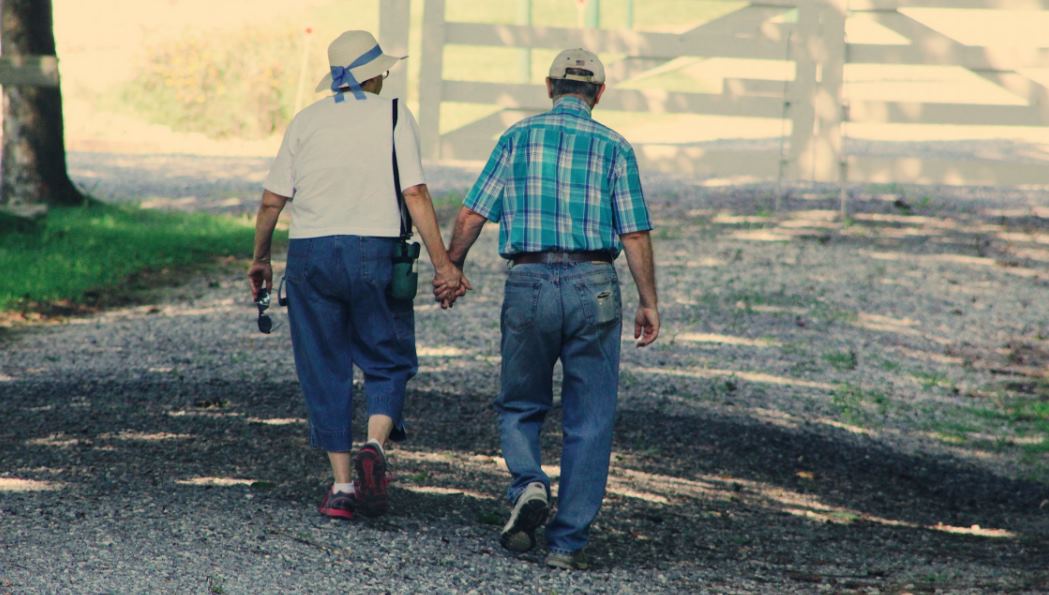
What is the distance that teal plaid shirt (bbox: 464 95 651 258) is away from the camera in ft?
17.0

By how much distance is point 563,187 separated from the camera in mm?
5188

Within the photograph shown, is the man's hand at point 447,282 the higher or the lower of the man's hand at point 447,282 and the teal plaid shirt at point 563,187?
the lower

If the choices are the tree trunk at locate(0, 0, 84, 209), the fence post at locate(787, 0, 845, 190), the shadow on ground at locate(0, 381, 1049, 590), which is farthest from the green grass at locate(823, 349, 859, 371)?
the tree trunk at locate(0, 0, 84, 209)

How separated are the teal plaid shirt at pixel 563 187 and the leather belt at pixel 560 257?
0.07 feet

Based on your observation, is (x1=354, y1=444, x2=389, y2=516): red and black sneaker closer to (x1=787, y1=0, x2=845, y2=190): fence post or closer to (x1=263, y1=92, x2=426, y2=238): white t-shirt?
(x1=263, y1=92, x2=426, y2=238): white t-shirt

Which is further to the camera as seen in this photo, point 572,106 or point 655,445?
point 655,445

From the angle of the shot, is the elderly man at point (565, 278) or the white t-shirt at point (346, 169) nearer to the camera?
the elderly man at point (565, 278)

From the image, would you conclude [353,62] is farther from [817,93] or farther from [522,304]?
[817,93]

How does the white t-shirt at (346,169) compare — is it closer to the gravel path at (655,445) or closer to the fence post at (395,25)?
the gravel path at (655,445)

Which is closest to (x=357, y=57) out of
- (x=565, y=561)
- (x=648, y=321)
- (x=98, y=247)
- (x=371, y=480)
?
(x=648, y=321)

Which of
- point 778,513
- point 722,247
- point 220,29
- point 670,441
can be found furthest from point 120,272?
point 220,29

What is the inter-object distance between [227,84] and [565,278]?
21.9 metres

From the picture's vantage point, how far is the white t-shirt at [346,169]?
17.9 ft

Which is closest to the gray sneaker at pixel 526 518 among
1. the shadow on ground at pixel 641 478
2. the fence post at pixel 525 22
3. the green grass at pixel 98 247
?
the shadow on ground at pixel 641 478
